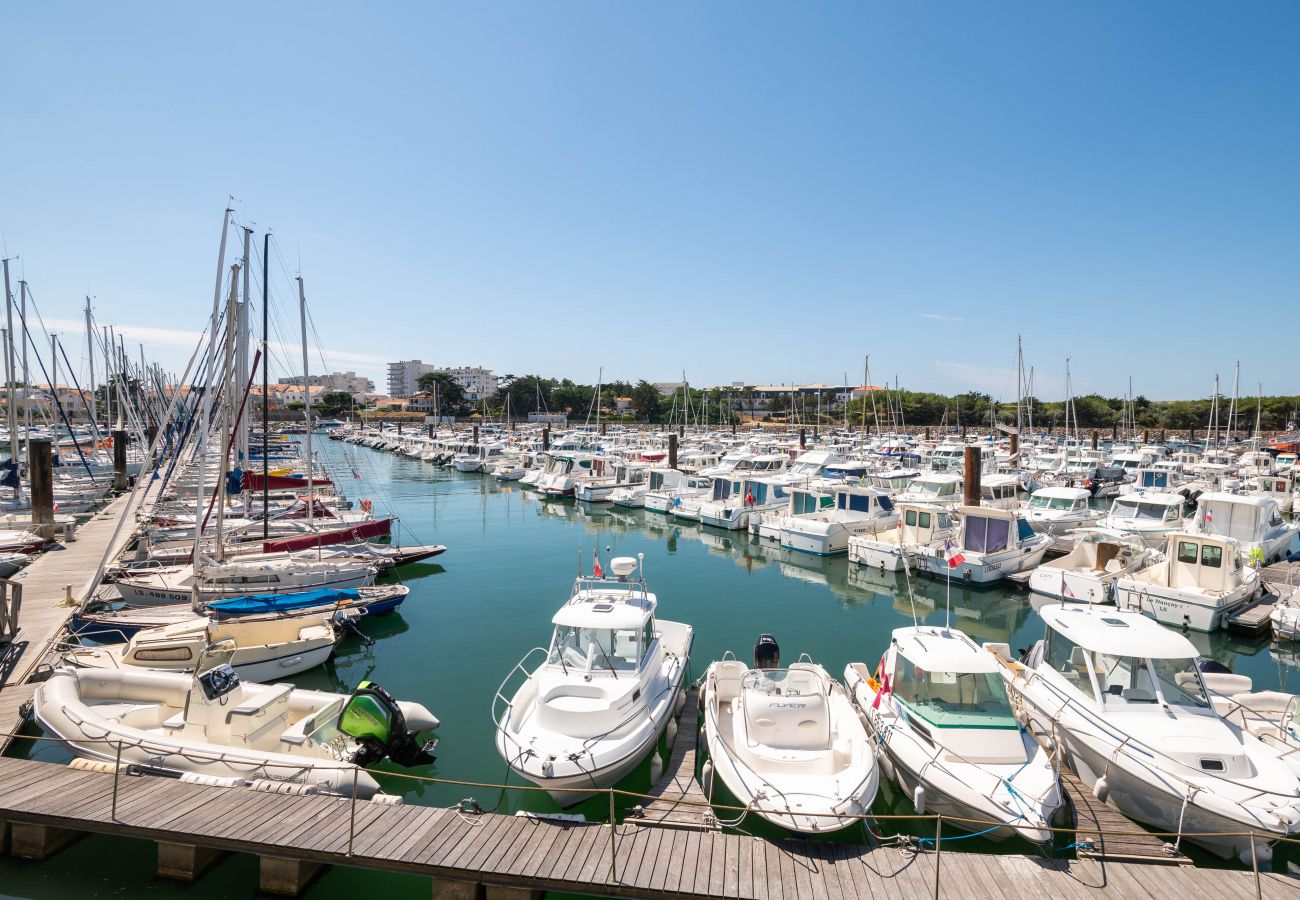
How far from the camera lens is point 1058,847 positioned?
9.83 m

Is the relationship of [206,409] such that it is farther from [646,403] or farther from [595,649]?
[646,403]

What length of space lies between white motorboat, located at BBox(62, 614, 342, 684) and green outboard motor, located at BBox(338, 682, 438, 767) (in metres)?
4.69

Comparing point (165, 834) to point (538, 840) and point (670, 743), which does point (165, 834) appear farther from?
point (670, 743)

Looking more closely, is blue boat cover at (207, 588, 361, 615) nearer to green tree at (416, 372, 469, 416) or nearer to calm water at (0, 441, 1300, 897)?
calm water at (0, 441, 1300, 897)

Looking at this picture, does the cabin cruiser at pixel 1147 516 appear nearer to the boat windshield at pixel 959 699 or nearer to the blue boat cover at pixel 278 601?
the boat windshield at pixel 959 699

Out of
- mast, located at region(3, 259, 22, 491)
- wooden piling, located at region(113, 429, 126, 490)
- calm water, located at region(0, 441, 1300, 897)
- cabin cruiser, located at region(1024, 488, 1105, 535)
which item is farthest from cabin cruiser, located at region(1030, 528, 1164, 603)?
wooden piling, located at region(113, 429, 126, 490)

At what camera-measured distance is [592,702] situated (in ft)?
35.8

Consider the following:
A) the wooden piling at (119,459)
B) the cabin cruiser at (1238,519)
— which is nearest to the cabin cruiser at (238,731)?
the cabin cruiser at (1238,519)

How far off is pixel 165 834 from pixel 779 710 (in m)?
8.39

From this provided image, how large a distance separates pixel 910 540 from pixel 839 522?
3.62m

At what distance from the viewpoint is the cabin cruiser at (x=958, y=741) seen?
898cm

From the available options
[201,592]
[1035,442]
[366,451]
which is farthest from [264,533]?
[1035,442]

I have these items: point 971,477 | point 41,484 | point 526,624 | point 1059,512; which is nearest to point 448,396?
point 41,484

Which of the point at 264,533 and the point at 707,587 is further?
the point at 264,533
